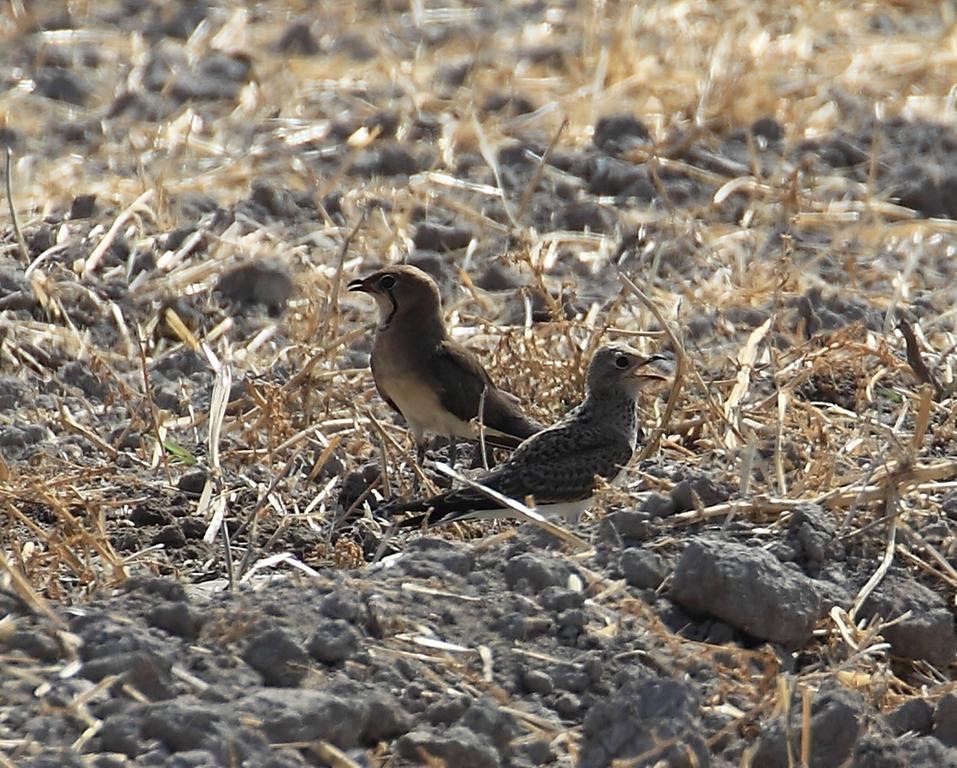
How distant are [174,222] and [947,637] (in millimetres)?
4984

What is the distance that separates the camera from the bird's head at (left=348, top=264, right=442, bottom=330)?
760 cm

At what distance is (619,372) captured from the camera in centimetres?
676

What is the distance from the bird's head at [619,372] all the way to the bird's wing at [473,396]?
59cm

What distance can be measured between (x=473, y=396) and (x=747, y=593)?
2446mm

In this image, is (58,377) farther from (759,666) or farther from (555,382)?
(759,666)

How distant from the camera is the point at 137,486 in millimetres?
6781

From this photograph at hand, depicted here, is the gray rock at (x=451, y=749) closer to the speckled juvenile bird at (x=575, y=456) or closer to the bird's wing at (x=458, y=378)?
the speckled juvenile bird at (x=575, y=456)

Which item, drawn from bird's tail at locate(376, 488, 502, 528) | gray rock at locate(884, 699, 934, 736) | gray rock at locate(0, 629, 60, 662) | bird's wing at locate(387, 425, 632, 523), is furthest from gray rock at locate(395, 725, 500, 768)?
bird's wing at locate(387, 425, 632, 523)

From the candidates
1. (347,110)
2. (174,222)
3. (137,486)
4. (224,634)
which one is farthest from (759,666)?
(347,110)

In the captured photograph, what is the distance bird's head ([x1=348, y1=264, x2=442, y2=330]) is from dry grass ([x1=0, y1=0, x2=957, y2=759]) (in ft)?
0.58

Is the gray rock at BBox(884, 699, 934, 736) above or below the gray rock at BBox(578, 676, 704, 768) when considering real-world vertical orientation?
below

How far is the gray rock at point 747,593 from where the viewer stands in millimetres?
5090

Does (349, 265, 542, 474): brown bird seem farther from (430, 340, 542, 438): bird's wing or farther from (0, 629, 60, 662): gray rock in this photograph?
(0, 629, 60, 662): gray rock

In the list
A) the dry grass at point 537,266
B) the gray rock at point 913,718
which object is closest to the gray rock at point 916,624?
the dry grass at point 537,266
